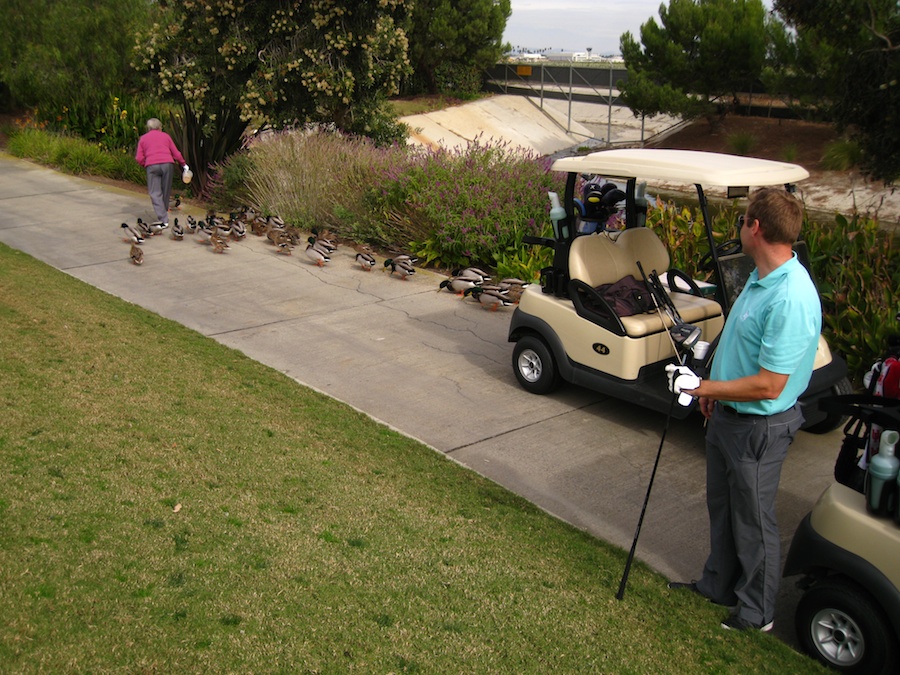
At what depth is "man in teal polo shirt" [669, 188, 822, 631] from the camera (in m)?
3.57

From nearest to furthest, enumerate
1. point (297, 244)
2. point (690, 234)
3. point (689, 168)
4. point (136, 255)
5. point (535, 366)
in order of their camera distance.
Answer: point (689, 168) → point (535, 366) → point (690, 234) → point (136, 255) → point (297, 244)

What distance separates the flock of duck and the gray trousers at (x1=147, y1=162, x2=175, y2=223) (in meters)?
0.29

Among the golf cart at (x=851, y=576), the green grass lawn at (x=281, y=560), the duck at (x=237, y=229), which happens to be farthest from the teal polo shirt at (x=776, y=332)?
the duck at (x=237, y=229)

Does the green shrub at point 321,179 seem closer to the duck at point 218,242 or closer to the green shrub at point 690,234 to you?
the duck at point 218,242

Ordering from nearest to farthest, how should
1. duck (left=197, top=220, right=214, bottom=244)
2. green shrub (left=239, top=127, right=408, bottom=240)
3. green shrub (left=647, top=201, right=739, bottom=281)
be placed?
green shrub (left=647, top=201, right=739, bottom=281) < duck (left=197, top=220, right=214, bottom=244) < green shrub (left=239, top=127, right=408, bottom=240)

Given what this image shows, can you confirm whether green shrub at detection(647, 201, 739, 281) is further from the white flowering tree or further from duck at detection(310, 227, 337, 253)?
the white flowering tree

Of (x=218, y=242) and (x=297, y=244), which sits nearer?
(x=218, y=242)

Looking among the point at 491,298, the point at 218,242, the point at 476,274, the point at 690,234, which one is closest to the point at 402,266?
the point at 476,274

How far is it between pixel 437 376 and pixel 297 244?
5.44 meters

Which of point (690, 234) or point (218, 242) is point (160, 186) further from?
point (690, 234)

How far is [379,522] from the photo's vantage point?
4.56 m

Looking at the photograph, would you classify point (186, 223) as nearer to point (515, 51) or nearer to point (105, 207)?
point (105, 207)

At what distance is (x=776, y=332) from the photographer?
140 inches

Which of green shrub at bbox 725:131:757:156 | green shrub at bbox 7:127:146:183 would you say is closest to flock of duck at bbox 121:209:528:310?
green shrub at bbox 7:127:146:183
